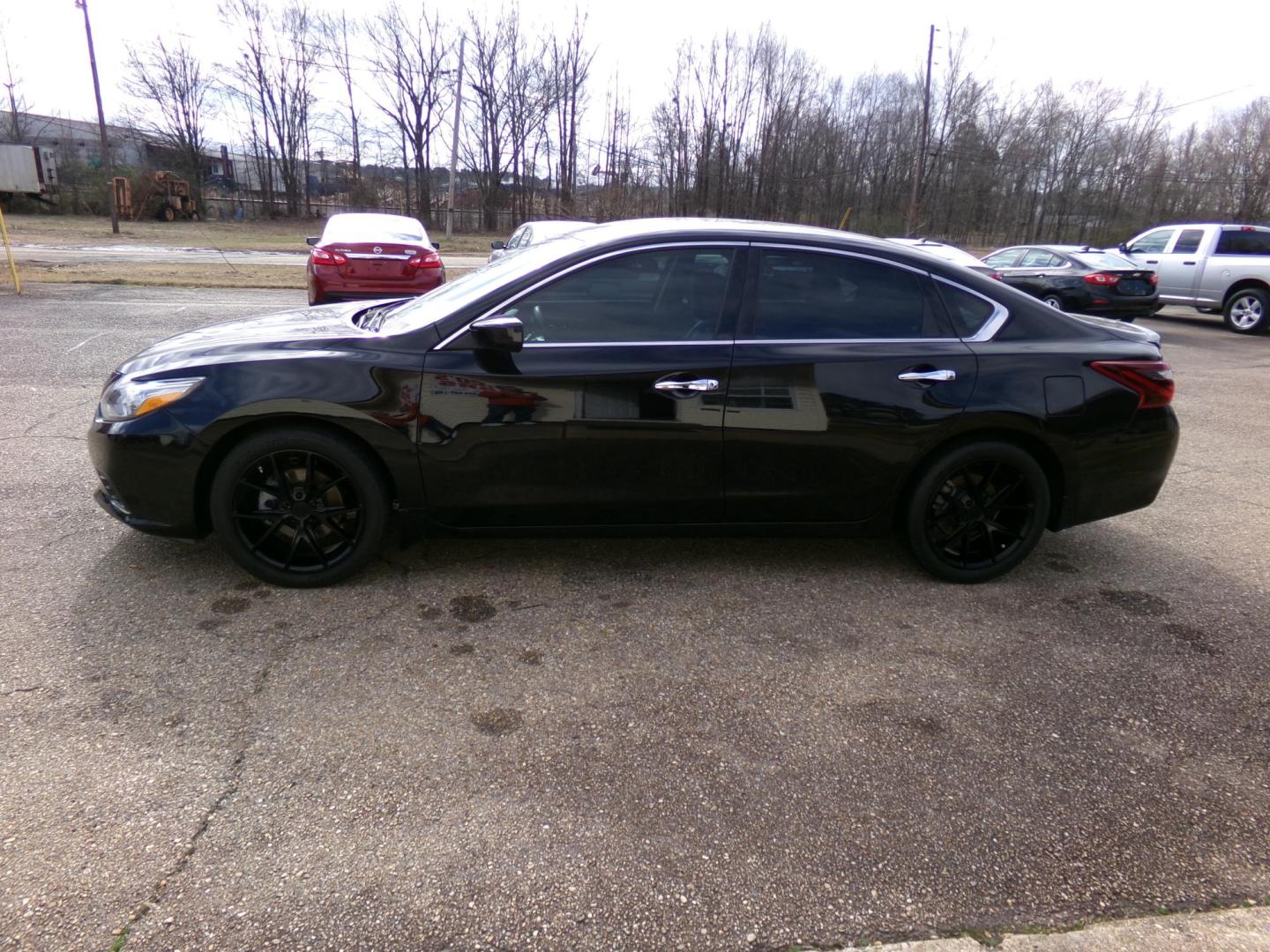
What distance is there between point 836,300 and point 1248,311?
50.4ft

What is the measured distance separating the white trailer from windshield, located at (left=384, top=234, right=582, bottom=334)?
4558cm

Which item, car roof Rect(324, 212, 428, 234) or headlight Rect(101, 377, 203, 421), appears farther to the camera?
car roof Rect(324, 212, 428, 234)

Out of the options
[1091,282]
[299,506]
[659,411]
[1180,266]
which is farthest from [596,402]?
[1180,266]

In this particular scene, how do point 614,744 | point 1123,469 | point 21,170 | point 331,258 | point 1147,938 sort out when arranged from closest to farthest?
point 1147,938 → point 614,744 → point 1123,469 → point 331,258 → point 21,170

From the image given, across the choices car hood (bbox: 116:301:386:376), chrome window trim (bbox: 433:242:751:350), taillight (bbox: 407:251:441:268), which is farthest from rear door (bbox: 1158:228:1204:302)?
car hood (bbox: 116:301:386:376)

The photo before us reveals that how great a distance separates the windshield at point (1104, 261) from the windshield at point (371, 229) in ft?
36.6

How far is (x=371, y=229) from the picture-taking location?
1234 cm

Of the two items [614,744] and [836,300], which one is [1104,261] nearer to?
[836,300]

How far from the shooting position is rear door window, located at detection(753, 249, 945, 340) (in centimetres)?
384

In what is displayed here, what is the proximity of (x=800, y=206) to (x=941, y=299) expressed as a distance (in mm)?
51276

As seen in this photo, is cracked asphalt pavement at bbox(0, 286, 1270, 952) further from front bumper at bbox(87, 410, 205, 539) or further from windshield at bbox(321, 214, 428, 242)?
windshield at bbox(321, 214, 428, 242)

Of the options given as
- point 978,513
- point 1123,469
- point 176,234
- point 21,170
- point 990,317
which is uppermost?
point 21,170

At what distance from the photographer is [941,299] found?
13.0 ft

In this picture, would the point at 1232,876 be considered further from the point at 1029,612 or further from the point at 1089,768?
the point at 1029,612
